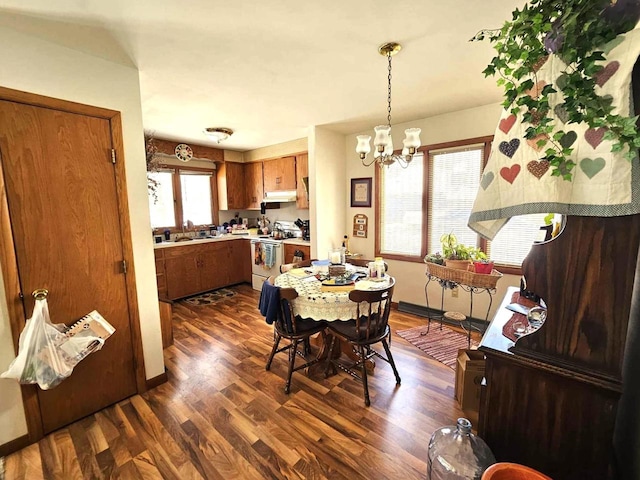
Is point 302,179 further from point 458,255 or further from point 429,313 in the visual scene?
point 429,313

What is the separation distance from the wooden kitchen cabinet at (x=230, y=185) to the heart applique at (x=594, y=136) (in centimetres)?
505

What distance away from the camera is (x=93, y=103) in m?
1.85

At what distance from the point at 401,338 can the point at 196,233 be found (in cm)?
390

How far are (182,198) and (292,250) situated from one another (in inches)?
88.9

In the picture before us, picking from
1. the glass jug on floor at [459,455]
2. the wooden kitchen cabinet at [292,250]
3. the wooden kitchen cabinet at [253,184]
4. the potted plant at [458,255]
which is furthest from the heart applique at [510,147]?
the wooden kitchen cabinet at [253,184]

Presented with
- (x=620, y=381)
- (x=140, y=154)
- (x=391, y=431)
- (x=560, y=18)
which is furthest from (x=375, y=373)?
(x=140, y=154)

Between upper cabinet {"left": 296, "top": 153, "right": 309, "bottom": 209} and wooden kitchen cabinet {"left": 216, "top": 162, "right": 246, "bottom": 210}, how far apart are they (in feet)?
4.83

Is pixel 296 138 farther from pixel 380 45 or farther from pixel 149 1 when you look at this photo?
pixel 149 1

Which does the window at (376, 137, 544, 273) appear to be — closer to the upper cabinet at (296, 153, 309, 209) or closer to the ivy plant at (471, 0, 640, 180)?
the upper cabinet at (296, 153, 309, 209)

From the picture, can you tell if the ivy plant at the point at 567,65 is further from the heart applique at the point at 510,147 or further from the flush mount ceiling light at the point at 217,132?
the flush mount ceiling light at the point at 217,132

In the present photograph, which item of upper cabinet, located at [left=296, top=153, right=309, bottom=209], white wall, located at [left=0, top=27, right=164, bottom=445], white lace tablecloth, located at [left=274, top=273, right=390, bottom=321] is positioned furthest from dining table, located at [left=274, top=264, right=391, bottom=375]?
upper cabinet, located at [left=296, top=153, right=309, bottom=209]

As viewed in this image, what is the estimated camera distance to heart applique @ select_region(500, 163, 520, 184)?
38.3 inches

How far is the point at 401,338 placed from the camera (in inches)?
119

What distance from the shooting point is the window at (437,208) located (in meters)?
3.04
